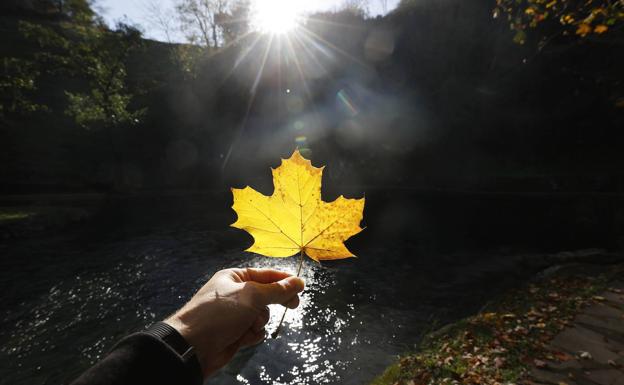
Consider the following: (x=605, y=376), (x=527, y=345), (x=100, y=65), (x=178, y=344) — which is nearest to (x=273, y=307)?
(x=527, y=345)

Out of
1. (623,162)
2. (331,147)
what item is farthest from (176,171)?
(623,162)

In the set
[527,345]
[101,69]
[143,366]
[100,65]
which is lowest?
[527,345]

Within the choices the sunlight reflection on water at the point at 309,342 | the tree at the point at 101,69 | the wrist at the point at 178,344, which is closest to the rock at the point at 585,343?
the sunlight reflection on water at the point at 309,342

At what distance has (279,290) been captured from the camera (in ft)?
4.50

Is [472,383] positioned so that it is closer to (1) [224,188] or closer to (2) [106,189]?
(1) [224,188]

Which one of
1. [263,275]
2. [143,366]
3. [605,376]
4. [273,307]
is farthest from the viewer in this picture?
[273,307]

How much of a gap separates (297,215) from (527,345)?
4656 millimetres

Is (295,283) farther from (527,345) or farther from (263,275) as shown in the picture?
(527,345)

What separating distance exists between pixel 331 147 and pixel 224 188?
11480 millimetres

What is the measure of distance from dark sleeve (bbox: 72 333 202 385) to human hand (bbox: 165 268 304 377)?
11 centimetres

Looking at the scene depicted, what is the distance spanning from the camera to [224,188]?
25219 mm

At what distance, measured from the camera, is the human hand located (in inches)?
49.2

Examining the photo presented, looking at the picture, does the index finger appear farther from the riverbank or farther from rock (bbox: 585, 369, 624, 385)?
rock (bbox: 585, 369, 624, 385)

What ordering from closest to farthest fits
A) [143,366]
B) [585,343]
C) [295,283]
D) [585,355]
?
[143,366]
[295,283]
[585,355]
[585,343]
